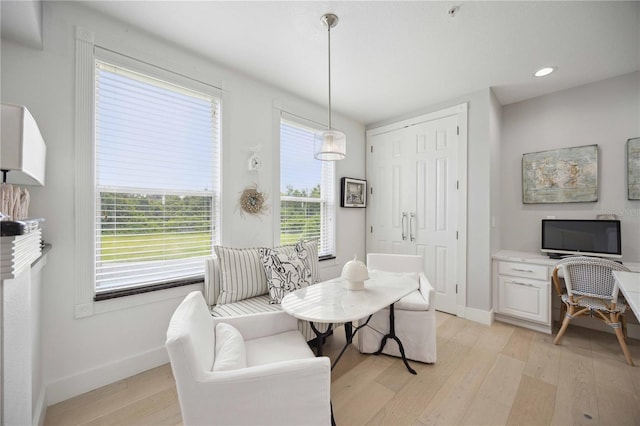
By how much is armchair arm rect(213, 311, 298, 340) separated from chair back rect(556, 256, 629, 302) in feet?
8.27

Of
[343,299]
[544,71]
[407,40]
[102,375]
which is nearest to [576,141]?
[544,71]

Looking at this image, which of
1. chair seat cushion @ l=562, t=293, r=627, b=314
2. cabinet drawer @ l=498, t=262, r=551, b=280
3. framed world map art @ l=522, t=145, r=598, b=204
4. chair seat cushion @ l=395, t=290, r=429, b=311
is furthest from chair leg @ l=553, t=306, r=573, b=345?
chair seat cushion @ l=395, t=290, r=429, b=311

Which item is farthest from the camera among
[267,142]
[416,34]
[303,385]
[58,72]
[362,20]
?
[267,142]

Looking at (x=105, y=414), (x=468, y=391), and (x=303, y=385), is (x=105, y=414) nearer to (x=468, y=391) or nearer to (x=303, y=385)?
(x=303, y=385)

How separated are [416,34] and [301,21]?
92cm

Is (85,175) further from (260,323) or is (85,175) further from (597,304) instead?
(597,304)

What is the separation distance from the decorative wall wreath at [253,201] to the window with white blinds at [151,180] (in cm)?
26

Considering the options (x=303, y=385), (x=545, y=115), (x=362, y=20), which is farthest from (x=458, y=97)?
(x=303, y=385)

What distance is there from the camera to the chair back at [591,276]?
2.18m

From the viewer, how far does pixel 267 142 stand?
9.52 ft

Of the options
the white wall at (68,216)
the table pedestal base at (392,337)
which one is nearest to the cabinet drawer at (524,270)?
the table pedestal base at (392,337)

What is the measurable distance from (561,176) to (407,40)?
2.50 meters

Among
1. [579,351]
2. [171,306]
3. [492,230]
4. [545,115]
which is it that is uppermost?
[545,115]

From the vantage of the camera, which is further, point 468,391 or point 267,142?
point 267,142
